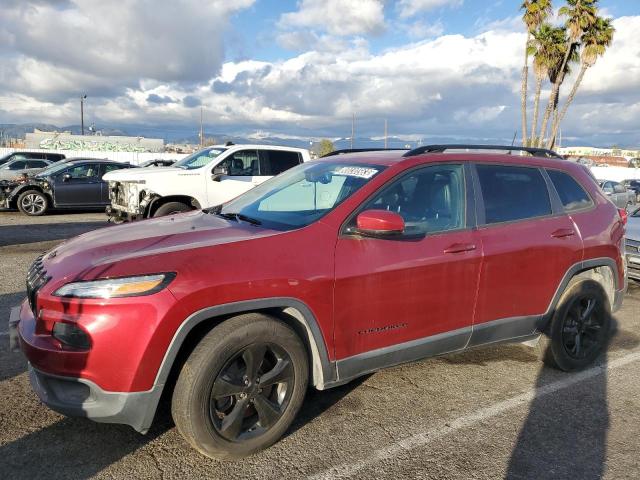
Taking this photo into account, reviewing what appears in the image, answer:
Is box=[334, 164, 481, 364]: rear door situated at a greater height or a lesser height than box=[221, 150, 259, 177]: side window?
lesser

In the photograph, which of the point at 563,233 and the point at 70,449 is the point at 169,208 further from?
the point at 563,233

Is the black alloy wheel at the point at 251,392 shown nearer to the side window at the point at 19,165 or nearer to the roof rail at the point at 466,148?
the roof rail at the point at 466,148

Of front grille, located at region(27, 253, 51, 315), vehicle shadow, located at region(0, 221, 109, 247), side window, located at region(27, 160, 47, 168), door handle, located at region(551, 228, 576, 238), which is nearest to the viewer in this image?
front grille, located at region(27, 253, 51, 315)

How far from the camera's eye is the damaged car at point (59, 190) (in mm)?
13172

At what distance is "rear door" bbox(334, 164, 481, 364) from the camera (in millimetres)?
2996

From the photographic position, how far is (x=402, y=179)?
3389 mm

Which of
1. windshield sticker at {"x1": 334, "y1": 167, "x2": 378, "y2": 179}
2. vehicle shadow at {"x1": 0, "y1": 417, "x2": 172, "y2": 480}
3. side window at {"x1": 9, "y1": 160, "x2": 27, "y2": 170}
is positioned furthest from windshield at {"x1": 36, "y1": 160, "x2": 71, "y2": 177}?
windshield sticker at {"x1": 334, "y1": 167, "x2": 378, "y2": 179}

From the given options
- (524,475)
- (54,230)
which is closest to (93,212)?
(54,230)

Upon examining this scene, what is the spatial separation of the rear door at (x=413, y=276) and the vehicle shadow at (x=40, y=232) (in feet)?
27.0

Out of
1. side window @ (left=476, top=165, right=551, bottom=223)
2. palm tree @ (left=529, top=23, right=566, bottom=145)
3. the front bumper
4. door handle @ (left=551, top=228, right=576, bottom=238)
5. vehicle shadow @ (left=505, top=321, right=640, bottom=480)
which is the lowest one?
vehicle shadow @ (left=505, top=321, right=640, bottom=480)

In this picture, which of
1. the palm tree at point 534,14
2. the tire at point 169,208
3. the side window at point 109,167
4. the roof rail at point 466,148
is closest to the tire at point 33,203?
the side window at point 109,167

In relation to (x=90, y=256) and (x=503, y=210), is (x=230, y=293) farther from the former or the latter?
(x=503, y=210)

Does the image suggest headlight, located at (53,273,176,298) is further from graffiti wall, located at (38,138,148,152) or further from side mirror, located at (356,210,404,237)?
graffiti wall, located at (38,138,148,152)

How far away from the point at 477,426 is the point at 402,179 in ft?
5.49
